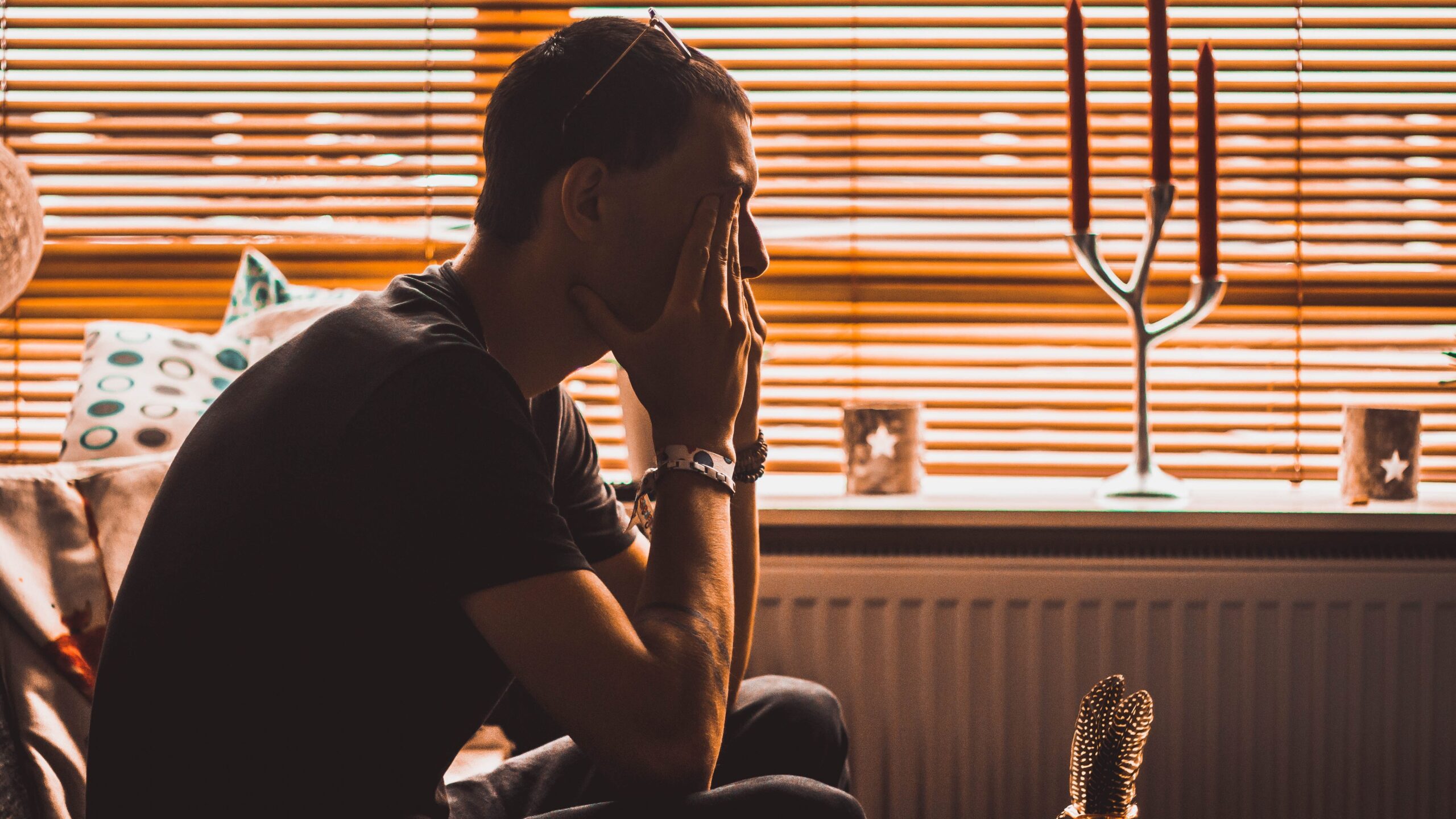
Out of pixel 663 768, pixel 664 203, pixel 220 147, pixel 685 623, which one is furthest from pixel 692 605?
pixel 220 147

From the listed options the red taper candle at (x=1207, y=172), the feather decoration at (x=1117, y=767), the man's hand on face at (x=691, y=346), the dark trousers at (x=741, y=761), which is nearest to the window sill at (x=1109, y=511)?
the red taper candle at (x=1207, y=172)

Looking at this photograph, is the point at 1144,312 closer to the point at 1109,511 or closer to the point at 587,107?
the point at 1109,511

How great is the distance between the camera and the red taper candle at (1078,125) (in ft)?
4.72

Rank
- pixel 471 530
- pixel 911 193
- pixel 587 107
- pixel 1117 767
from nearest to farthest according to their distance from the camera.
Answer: pixel 471 530 < pixel 587 107 < pixel 1117 767 < pixel 911 193

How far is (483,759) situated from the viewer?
1.20 m

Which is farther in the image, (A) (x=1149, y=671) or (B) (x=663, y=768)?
(A) (x=1149, y=671)

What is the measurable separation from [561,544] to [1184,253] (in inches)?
53.9

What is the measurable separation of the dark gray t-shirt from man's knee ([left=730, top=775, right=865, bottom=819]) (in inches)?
8.6

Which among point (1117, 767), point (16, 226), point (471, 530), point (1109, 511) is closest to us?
point (471, 530)

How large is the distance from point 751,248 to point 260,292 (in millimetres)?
910

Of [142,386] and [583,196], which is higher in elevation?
[583,196]

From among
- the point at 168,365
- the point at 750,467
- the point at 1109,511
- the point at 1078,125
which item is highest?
the point at 1078,125

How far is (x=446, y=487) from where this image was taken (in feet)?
2.26

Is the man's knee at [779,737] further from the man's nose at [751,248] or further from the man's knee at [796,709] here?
the man's nose at [751,248]
